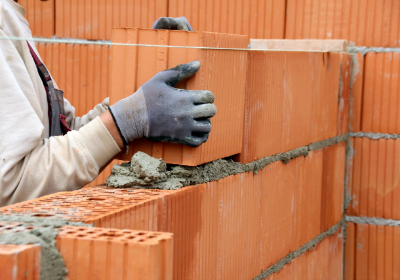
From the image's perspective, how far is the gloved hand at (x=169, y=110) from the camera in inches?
77.4

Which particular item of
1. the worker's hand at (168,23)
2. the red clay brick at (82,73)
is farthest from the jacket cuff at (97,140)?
the red clay brick at (82,73)

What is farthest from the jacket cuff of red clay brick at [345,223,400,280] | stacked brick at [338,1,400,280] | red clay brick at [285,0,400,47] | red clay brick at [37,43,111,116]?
red clay brick at [345,223,400,280]

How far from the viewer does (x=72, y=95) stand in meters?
4.28

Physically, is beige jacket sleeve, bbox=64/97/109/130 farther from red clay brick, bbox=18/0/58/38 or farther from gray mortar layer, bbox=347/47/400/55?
gray mortar layer, bbox=347/47/400/55

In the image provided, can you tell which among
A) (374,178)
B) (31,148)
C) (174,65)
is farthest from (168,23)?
(374,178)

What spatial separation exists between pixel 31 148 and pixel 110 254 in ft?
2.69

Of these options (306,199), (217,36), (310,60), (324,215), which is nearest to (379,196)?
(324,215)

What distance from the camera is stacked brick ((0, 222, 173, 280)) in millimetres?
1205

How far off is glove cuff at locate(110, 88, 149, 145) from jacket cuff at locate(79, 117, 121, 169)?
55mm

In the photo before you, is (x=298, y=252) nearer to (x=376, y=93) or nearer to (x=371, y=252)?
(x=371, y=252)

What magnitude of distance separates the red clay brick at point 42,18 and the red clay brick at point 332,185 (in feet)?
8.03

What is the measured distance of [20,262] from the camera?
111 cm

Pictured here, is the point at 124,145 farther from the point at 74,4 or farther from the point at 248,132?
the point at 74,4

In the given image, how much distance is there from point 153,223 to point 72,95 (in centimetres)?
275
